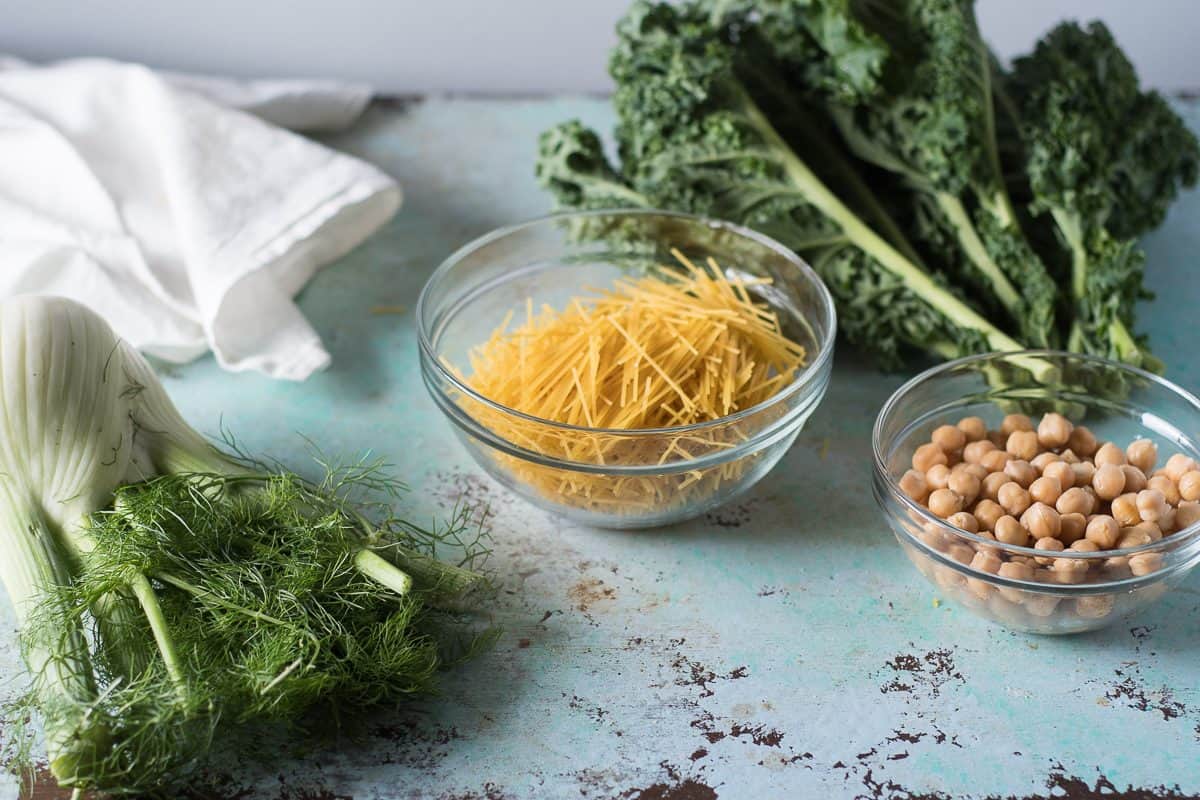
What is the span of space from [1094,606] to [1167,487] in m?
0.20

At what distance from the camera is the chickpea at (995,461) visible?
157 cm

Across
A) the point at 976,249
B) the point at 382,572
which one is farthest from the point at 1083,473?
the point at 382,572

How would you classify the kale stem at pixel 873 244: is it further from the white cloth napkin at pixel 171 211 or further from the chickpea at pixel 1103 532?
the white cloth napkin at pixel 171 211

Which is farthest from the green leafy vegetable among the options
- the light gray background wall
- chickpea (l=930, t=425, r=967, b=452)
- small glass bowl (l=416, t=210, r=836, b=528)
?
the light gray background wall

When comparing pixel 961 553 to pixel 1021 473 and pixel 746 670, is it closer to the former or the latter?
pixel 1021 473

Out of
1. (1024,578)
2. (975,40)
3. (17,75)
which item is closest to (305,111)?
(17,75)

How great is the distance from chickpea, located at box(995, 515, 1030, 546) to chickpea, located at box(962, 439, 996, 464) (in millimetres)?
161

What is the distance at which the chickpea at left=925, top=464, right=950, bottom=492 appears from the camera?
155cm

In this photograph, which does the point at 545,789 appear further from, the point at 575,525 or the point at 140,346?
the point at 140,346

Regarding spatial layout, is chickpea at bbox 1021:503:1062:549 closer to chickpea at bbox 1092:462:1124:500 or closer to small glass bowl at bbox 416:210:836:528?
chickpea at bbox 1092:462:1124:500

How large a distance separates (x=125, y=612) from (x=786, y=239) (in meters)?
1.15

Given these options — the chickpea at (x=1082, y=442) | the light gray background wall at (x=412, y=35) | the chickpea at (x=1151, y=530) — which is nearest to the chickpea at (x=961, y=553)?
the chickpea at (x=1151, y=530)

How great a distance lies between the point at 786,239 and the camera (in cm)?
195

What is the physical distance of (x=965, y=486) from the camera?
1521mm
